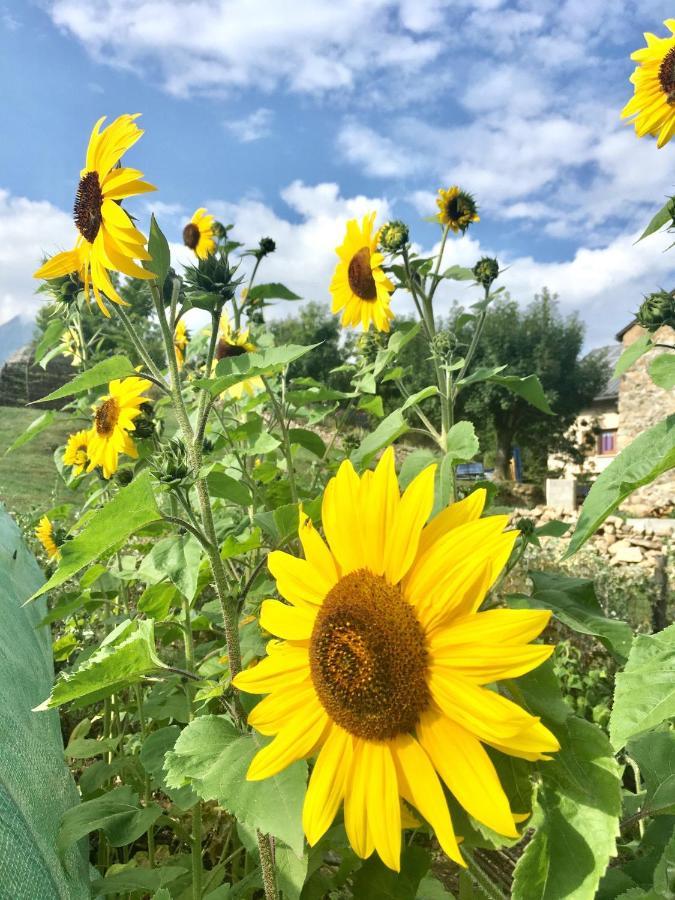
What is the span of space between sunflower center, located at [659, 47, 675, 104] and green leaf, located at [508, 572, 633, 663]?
1.34 m

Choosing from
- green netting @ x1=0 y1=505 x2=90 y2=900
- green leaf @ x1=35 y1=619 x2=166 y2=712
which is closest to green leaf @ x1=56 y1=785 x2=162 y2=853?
Result: green netting @ x1=0 y1=505 x2=90 y2=900

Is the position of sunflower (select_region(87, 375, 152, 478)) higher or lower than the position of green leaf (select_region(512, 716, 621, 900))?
higher

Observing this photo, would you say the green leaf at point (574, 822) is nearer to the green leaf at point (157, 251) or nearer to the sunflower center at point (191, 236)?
the green leaf at point (157, 251)

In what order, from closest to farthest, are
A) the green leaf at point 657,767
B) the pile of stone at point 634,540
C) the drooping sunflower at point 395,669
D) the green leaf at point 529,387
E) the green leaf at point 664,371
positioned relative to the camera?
the drooping sunflower at point 395,669, the green leaf at point 657,767, the green leaf at point 664,371, the green leaf at point 529,387, the pile of stone at point 634,540

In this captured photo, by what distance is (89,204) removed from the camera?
44.4 inches

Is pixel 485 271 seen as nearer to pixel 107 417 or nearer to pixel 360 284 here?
pixel 360 284

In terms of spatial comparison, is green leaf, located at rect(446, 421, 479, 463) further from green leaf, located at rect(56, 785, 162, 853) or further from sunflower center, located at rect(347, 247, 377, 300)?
sunflower center, located at rect(347, 247, 377, 300)

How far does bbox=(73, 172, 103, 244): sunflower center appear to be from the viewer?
43.7 inches

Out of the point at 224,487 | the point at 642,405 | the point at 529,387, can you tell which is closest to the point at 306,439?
the point at 529,387

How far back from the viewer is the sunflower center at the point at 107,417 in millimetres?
1709

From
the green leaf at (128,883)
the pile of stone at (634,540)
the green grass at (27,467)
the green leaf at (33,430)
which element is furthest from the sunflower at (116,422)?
the pile of stone at (634,540)

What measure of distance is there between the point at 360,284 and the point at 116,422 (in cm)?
87

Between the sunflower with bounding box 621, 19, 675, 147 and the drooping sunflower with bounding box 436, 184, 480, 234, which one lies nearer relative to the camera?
the sunflower with bounding box 621, 19, 675, 147

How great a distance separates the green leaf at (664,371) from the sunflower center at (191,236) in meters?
2.36
